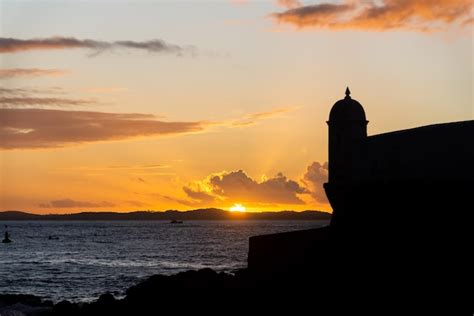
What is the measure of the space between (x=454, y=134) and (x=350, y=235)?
4879 mm

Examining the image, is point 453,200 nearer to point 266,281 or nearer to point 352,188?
point 352,188

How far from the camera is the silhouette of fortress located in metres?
24.5

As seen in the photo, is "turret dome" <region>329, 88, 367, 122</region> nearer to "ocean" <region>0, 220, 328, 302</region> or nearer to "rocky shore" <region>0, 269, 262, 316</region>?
"rocky shore" <region>0, 269, 262, 316</region>

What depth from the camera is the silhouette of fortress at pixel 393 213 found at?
24.5 metres

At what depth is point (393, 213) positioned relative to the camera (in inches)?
1017

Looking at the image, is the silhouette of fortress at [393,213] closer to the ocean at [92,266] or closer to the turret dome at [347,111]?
the turret dome at [347,111]

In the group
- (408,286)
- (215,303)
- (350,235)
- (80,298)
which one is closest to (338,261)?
(350,235)

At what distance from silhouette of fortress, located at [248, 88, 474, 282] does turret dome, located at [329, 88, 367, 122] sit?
889 millimetres

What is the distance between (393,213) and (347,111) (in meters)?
6.44

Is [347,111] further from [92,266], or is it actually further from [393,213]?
[92,266]

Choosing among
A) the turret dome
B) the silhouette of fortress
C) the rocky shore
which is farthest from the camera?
the rocky shore

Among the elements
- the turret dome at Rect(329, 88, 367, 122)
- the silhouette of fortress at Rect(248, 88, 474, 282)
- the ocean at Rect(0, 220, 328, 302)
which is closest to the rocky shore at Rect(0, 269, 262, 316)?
the silhouette of fortress at Rect(248, 88, 474, 282)

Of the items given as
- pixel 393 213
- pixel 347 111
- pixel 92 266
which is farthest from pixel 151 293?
pixel 92 266

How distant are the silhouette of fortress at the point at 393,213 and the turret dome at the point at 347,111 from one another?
0.89 metres
